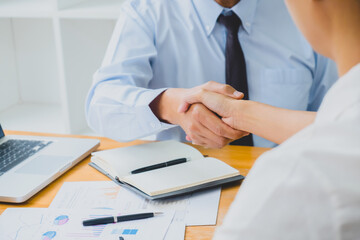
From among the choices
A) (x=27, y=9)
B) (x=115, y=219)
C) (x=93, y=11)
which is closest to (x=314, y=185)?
(x=115, y=219)

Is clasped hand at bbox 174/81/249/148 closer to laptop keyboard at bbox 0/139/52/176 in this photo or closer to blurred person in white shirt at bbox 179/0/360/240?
laptop keyboard at bbox 0/139/52/176

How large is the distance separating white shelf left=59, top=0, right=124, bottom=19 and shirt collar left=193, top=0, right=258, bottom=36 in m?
0.45

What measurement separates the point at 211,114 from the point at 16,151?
511 millimetres

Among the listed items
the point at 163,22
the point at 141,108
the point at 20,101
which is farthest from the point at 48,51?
the point at 141,108

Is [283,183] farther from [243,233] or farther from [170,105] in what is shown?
[170,105]

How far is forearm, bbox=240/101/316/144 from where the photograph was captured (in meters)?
1.08

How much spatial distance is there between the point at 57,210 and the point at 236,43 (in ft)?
2.57

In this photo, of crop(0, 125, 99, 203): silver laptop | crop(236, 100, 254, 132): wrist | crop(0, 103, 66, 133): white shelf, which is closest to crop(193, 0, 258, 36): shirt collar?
crop(236, 100, 254, 132): wrist

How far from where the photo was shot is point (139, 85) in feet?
4.92

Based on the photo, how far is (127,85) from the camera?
1423 mm

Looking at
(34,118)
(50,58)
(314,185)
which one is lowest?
(34,118)

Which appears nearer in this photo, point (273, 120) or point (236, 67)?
point (273, 120)

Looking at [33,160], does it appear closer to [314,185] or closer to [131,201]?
[131,201]

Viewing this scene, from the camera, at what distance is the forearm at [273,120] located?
1081 mm
